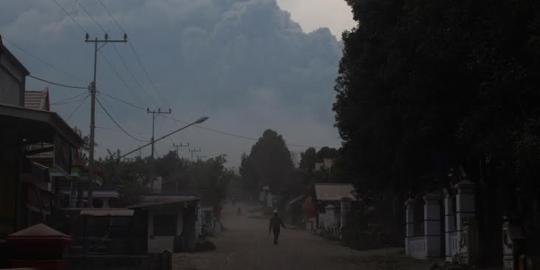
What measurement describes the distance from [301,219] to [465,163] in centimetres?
5170

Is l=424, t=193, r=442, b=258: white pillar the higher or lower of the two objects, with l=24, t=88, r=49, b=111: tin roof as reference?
lower

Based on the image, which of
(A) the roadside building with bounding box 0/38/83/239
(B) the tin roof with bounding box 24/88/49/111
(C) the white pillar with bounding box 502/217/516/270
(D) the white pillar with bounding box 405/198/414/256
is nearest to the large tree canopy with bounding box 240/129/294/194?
(D) the white pillar with bounding box 405/198/414/256

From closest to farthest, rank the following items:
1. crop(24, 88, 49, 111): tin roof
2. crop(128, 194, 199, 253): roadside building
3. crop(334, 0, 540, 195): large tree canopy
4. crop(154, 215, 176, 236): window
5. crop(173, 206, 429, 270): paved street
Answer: crop(334, 0, 540, 195): large tree canopy → crop(173, 206, 429, 270): paved street → crop(24, 88, 49, 111): tin roof → crop(128, 194, 199, 253): roadside building → crop(154, 215, 176, 236): window

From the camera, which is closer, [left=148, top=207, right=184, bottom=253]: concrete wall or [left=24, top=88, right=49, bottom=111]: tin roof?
[left=24, top=88, right=49, bottom=111]: tin roof

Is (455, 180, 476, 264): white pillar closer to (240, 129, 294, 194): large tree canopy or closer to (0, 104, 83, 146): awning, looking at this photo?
(0, 104, 83, 146): awning

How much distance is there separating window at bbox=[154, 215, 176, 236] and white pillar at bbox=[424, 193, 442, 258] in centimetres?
1387

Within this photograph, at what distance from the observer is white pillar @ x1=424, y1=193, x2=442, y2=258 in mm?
28359

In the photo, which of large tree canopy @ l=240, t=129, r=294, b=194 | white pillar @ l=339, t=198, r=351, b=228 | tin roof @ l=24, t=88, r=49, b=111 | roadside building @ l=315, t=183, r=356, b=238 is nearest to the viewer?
Answer: tin roof @ l=24, t=88, r=49, b=111

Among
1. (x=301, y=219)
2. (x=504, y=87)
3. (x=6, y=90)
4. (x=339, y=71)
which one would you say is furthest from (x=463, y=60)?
(x=301, y=219)

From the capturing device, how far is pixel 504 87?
15203mm

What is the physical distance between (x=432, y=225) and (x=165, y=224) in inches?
571

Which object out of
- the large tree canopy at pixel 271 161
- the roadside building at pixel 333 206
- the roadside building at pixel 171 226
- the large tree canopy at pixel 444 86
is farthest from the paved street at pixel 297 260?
the large tree canopy at pixel 271 161

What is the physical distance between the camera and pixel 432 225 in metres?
28.6

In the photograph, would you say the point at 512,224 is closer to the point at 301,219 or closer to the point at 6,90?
the point at 6,90
